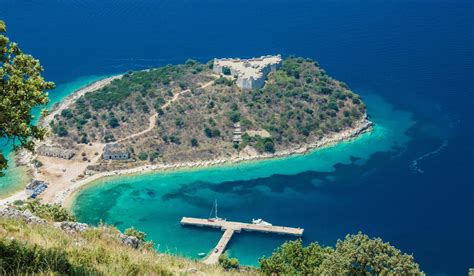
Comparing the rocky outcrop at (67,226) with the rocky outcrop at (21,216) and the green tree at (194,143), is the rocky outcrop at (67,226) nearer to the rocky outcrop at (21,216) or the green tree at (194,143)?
the rocky outcrop at (21,216)

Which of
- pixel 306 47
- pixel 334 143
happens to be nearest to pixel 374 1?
pixel 306 47

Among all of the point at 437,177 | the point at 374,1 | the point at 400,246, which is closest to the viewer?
the point at 400,246

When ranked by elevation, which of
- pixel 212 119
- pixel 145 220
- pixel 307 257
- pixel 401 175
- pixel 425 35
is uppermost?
pixel 425 35

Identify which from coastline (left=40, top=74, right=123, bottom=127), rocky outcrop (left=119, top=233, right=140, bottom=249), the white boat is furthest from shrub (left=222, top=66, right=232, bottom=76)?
rocky outcrop (left=119, top=233, right=140, bottom=249)

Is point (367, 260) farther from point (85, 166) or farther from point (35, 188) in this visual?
point (85, 166)

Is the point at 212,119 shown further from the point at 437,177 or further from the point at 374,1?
the point at 374,1
